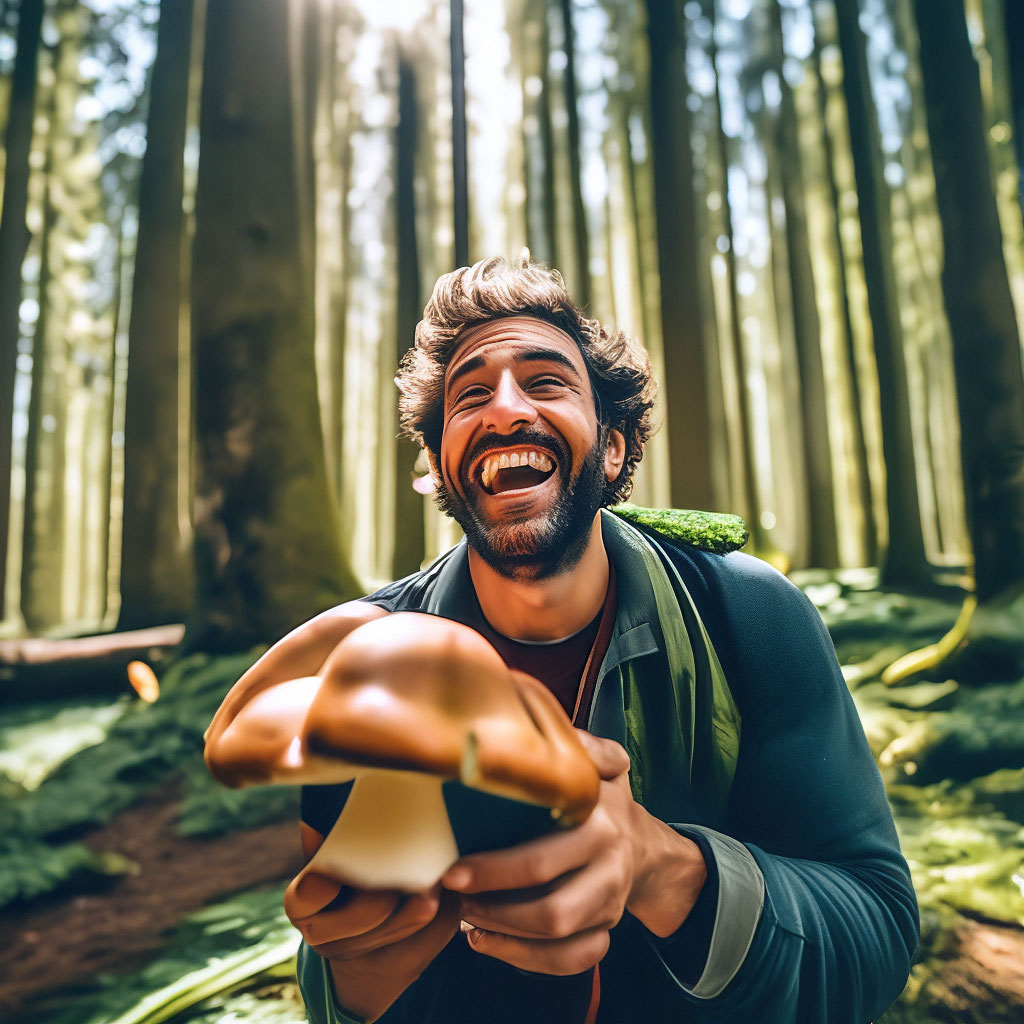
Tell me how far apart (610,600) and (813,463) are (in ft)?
28.1

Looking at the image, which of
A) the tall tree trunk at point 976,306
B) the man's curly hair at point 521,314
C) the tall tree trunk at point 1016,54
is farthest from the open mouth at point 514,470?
the tall tree trunk at point 976,306

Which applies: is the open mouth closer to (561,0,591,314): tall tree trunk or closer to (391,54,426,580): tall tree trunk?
(391,54,426,580): tall tree trunk

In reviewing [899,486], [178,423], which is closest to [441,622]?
[899,486]

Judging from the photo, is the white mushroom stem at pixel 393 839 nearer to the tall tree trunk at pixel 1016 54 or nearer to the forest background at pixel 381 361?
the forest background at pixel 381 361

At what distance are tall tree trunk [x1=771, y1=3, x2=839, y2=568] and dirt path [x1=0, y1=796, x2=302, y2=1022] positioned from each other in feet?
24.9

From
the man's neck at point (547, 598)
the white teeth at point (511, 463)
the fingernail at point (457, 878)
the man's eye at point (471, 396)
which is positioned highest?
the man's eye at point (471, 396)

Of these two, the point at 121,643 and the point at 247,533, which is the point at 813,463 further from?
the point at 121,643

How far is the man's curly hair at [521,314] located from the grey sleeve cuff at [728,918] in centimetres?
71

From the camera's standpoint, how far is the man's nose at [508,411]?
119 cm

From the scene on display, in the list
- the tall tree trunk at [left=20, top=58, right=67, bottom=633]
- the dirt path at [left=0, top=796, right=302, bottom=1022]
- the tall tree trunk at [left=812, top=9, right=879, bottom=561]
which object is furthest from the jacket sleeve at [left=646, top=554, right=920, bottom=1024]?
the tall tree trunk at [left=20, top=58, right=67, bottom=633]

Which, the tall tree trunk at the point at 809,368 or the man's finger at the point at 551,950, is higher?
the tall tree trunk at the point at 809,368

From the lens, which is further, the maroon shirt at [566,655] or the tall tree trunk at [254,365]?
the tall tree trunk at [254,365]

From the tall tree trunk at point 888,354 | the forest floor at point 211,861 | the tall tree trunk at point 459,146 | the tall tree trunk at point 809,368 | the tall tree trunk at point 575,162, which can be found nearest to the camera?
the tall tree trunk at point 459,146

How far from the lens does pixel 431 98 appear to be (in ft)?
38.0
